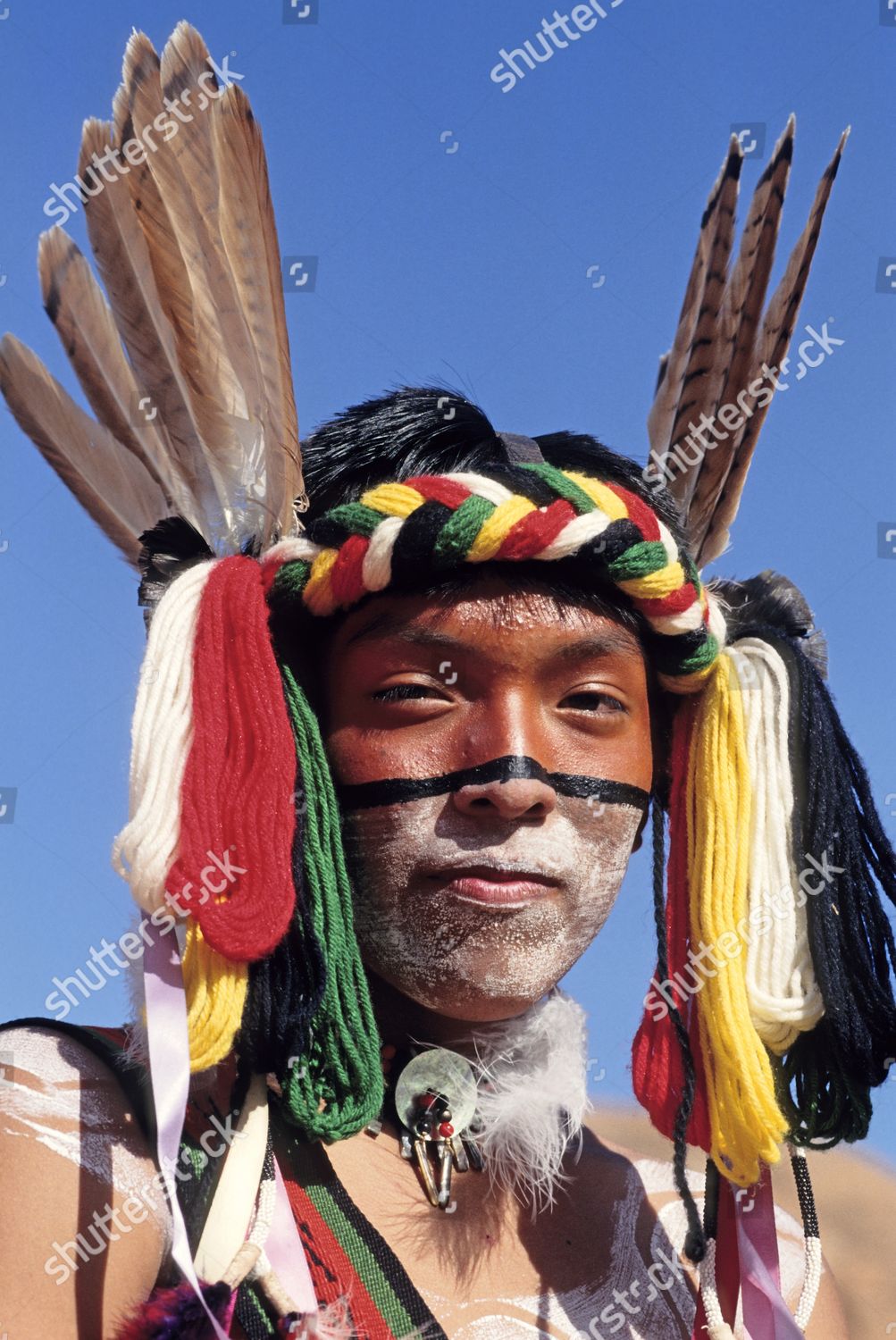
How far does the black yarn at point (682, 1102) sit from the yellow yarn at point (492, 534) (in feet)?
2.62

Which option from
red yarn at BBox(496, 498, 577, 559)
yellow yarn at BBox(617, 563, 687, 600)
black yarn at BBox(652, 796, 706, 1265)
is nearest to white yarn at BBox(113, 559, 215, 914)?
red yarn at BBox(496, 498, 577, 559)

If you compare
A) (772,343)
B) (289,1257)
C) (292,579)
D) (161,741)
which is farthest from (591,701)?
(289,1257)

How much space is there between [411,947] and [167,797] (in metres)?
0.53

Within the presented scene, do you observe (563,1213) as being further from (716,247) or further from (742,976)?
(716,247)

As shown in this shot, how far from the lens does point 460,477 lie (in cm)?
317

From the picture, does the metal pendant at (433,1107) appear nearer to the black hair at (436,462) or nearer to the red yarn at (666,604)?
the black hair at (436,462)

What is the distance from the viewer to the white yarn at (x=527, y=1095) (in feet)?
10.3

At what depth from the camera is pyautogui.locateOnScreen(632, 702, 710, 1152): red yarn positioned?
10.8 ft

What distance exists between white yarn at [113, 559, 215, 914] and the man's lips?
49 centimetres

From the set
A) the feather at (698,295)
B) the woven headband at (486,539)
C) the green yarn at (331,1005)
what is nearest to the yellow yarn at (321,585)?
the woven headband at (486,539)

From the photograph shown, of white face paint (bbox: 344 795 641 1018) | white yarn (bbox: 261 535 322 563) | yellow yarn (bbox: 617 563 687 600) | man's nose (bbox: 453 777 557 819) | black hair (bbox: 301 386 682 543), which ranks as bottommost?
white face paint (bbox: 344 795 641 1018)

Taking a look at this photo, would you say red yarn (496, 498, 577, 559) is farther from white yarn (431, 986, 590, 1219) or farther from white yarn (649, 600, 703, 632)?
white yarn (431, 986, 590, 1219)

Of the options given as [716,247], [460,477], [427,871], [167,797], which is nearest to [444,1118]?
[427,871]

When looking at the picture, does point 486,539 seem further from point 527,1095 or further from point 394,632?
point 527,1095
